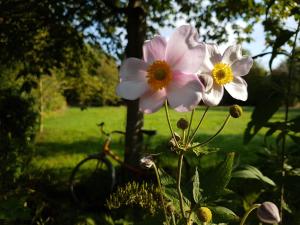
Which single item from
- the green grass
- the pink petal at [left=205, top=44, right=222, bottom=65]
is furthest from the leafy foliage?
the green grass

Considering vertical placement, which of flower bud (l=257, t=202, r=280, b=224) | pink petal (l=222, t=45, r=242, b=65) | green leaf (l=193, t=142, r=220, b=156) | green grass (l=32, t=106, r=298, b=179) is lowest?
green grass (l=32, t=106, r=298, b=179)

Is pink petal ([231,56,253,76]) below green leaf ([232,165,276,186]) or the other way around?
the other way around

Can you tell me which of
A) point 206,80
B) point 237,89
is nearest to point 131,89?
point 206,80

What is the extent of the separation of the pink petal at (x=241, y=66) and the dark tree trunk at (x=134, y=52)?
365 cm

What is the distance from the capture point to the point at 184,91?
0.87 meters

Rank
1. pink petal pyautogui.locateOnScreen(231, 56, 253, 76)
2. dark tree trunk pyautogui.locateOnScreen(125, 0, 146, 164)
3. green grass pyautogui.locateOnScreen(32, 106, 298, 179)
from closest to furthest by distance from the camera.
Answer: pink petal pyautogui.locateOnScreen(231, 56, 253, 76) < dark tree trunk pyautogui.locateOnScreen(125, 0, 146, 164) < green grass pyautogui.locateOnScreen(32, 106, 298, 179)

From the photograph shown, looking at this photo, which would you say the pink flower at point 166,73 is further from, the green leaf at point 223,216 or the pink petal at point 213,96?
the green leaf at point 223,216

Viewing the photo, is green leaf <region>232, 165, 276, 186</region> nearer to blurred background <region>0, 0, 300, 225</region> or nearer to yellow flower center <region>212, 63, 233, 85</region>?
blurred background <region>0, 0, 300, 225</region>

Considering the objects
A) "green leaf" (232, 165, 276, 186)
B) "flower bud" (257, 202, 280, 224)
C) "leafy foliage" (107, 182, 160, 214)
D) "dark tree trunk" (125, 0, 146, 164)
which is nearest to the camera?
"flower bud" (257, 202, 280, 224)

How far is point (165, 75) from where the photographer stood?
0.90m

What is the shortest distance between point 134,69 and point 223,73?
220mm

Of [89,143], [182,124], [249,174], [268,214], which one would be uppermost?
[182,124]

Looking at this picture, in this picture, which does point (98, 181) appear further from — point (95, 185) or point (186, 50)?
point (186, 50)

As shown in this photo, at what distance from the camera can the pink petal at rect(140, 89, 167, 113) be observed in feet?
2.94
